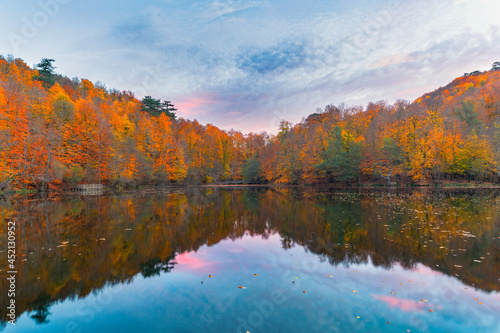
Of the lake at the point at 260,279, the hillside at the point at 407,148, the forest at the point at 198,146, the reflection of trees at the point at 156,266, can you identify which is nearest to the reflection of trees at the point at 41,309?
the lake at the point at 260,279

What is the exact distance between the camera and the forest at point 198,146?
95.0 ft

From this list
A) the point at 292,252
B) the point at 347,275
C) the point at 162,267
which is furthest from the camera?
the point at 292,252

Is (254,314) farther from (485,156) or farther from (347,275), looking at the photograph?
(485,156)

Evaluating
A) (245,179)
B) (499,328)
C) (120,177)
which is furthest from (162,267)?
(245,179)

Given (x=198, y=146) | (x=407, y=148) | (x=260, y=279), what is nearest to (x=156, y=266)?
(x=260, y=279)

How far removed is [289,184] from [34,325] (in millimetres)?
54490

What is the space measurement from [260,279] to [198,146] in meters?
57.9

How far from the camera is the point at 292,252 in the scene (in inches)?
326

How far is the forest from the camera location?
2895 cm

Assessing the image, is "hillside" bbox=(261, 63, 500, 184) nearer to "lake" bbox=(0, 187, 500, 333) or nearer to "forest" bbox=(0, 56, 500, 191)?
"forest" bbox=(0, 56, 500, 191)

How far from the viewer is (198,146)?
2432 inches

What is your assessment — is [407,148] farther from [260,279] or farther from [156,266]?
[156,266]

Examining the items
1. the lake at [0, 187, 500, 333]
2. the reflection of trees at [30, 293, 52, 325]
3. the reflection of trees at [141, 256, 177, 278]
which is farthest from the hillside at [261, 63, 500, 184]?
the reflection of trees at [30, 293, 52, 325]

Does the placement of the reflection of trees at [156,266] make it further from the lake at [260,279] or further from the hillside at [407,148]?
the hillside at [407,148]
